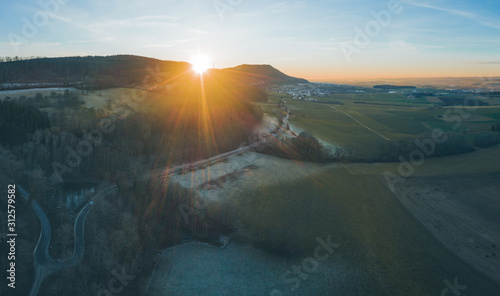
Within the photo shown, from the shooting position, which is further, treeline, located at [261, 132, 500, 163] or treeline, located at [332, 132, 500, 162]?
treeline, located at [332, 132, 500, 162]

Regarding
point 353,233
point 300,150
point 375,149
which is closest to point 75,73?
point 300,150

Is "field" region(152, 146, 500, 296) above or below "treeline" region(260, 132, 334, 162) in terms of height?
below

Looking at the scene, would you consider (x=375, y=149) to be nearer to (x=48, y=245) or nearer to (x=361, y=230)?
(x=361, y=230)

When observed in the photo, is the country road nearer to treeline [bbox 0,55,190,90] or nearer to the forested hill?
the forested hill

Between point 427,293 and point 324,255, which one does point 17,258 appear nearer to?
point 324,255

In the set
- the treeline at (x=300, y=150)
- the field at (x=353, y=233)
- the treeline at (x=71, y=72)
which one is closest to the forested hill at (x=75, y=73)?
the treeline at (x=71, y=72)

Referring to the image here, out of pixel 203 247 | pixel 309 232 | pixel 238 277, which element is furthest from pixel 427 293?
pixel 203 247

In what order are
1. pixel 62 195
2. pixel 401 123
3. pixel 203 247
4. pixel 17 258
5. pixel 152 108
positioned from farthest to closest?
pixel 401 123 < pixel 152 108 < pixel 62 195 < pixel 203 247 < pixel 17 258

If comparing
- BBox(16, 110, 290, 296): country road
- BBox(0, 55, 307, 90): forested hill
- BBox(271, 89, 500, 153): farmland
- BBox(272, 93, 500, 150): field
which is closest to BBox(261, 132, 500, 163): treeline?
BBox(272, 93, 500, 150): field
